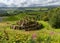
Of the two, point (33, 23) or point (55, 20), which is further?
point (55, 20)

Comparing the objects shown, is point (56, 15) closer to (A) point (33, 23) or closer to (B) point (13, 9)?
(A) point (33, 23)

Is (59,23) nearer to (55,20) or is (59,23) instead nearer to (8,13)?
(55,20)

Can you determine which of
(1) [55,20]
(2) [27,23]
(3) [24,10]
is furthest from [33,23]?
(3) [24,10]

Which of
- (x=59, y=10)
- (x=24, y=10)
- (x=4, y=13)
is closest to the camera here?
→ (x=59, y=10)

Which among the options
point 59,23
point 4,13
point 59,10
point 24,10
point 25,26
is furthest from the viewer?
point 24,10

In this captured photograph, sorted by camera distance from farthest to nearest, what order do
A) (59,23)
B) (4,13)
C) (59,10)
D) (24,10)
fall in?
1. (24,10)
2. (4,13)
3. (59,10)
4. (59,23)

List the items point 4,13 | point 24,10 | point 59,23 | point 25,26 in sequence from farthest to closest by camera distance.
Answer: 1. point 24,10
2. point 4,13
3. point 59,23
4. point 25,26

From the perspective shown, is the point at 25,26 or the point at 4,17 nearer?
the point at 25,26

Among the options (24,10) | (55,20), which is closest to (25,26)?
(55,20)
